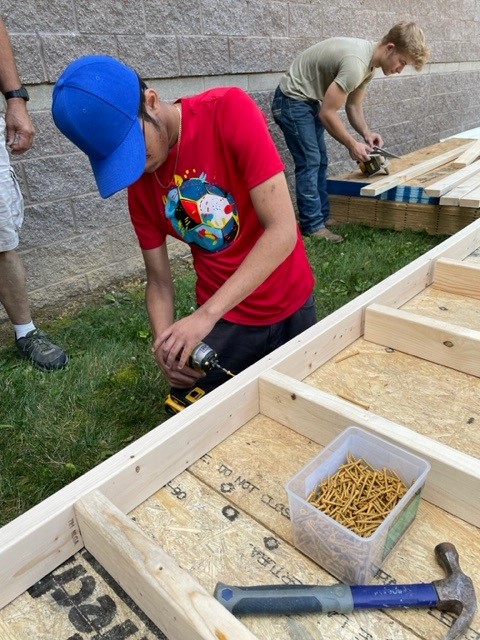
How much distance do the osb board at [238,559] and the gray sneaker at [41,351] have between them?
7.03 ft

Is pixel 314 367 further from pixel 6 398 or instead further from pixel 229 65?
pixel 229 65

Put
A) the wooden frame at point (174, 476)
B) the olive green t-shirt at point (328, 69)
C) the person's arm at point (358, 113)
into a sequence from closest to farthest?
the wooden frame at point (174, 476), the olive green t-shirt at point (328, 69), the person's arm at point (358, 113)

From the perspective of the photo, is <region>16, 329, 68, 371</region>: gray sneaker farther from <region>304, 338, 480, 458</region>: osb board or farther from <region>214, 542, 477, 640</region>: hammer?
<region>214, 542, 477, 640</region>: hammer

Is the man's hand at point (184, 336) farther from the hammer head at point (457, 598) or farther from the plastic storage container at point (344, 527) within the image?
the hammer head at point (457, 598)

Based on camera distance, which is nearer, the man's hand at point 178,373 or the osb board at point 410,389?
the osb board at point 410,389

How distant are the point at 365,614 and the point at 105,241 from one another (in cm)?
400

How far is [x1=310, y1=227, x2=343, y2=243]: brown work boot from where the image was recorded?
582cm

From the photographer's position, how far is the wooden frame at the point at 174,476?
1121 mm

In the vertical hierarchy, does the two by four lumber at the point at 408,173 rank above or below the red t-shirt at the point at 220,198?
below

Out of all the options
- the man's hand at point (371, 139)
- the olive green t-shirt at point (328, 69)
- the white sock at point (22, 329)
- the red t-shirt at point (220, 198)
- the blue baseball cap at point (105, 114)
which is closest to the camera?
the blue baseball cap at point (105, 114)

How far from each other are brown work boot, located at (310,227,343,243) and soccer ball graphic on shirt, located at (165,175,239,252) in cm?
359

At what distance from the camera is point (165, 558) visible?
1.17 meters

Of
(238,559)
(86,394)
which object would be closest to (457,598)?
(238,559)

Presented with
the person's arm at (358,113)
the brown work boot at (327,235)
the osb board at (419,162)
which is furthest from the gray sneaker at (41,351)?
the person's arm at (358,113)
